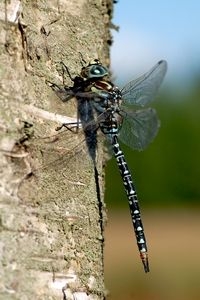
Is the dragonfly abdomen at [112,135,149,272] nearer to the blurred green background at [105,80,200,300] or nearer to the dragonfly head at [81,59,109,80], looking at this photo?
the dragonfly head at [81,59,109,80]

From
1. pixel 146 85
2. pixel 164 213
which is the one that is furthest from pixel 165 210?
pixel 146 85

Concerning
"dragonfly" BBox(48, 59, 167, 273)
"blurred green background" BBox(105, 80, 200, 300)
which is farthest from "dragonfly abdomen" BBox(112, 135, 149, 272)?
"blurred green background" BBox(105, 80, 200, 300)

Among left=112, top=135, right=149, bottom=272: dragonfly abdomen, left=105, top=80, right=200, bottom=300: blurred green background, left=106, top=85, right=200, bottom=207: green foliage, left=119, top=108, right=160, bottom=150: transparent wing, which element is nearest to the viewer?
left=112, top=135, right=149, bottom=272: dragonfly abdomen

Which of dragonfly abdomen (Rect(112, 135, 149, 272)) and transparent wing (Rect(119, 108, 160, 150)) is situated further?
transparent wing (Rect(119, 108, 160, 150))

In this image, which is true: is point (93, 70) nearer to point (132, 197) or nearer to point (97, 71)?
point (97, 71)

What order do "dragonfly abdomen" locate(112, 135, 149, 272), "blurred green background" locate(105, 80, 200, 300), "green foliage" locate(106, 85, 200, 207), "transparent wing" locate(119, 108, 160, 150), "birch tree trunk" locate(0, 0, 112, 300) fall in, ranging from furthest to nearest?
"green foliage" locate(106, 85, 200, 207) < "blurred green background" locate(105, 80, 200, 300) < "transparent wing" locate(119, 108, 160, 150) < "dragonfly abdomen" locate(112, 135, 149, 272) < "birch tree trunk" locate(0, 0, 112, 300)

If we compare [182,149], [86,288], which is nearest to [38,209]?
[86,288]
